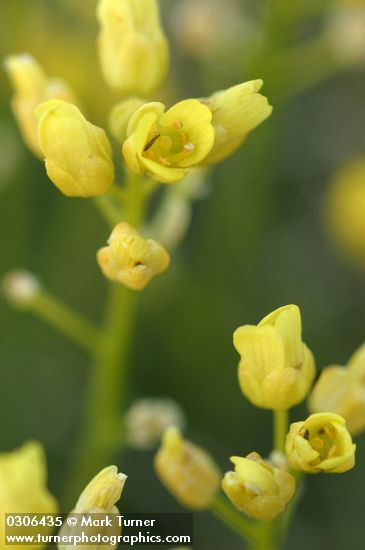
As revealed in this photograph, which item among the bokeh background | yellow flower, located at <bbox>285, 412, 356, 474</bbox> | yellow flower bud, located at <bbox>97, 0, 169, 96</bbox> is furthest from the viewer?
the bokeh background

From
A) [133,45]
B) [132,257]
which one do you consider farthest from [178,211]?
[132,257]

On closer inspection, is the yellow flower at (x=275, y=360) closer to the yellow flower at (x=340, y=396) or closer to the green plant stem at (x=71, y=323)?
the yellow flower at (x=340, y=396)

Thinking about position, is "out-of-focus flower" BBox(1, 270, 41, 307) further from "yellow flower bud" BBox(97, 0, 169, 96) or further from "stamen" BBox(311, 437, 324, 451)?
"stamen" BBox(311, 437, 324, 451)

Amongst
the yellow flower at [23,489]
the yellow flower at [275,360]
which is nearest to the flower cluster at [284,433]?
the yellow flower at [275,360]

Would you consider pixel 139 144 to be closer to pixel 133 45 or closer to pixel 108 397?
pixel 133 45

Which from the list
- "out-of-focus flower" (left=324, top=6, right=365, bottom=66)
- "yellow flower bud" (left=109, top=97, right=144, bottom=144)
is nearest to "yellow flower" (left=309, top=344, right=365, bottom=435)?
"yellow flower bud" (left=109, top=97, right=144, bottom=144)

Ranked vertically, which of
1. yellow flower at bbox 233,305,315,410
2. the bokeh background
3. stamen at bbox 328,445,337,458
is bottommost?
stamen at bbox 328,445,337,458
